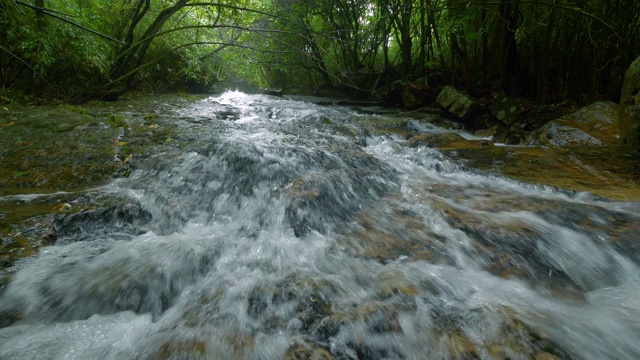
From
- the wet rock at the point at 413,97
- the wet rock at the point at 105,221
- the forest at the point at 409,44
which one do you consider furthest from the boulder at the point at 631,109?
the wet rock at the point at 105,221

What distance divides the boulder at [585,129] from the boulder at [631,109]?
14.2 inches

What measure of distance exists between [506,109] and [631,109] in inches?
99.5

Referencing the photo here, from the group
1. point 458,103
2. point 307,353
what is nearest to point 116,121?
point 307,353

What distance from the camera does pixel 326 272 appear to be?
204 cm

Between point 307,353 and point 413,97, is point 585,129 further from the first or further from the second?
point 307,353

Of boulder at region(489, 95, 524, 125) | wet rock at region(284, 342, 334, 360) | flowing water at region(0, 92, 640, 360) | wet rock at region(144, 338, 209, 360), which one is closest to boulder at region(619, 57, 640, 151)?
flowing water at region(0, 92, 640, 360)

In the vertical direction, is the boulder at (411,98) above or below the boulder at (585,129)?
above

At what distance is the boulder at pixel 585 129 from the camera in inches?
179

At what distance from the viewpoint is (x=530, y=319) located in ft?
5.12

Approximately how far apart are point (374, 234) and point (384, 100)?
8.50 m

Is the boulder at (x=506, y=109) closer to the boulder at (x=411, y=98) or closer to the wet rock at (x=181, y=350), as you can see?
the boulder at (x=411, y=98)

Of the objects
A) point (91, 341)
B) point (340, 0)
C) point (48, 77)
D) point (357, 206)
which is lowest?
point (91, 341)

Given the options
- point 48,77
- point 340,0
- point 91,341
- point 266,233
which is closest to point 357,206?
point 266,233

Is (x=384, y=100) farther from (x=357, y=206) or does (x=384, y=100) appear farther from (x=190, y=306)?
(x=190, y=306)
